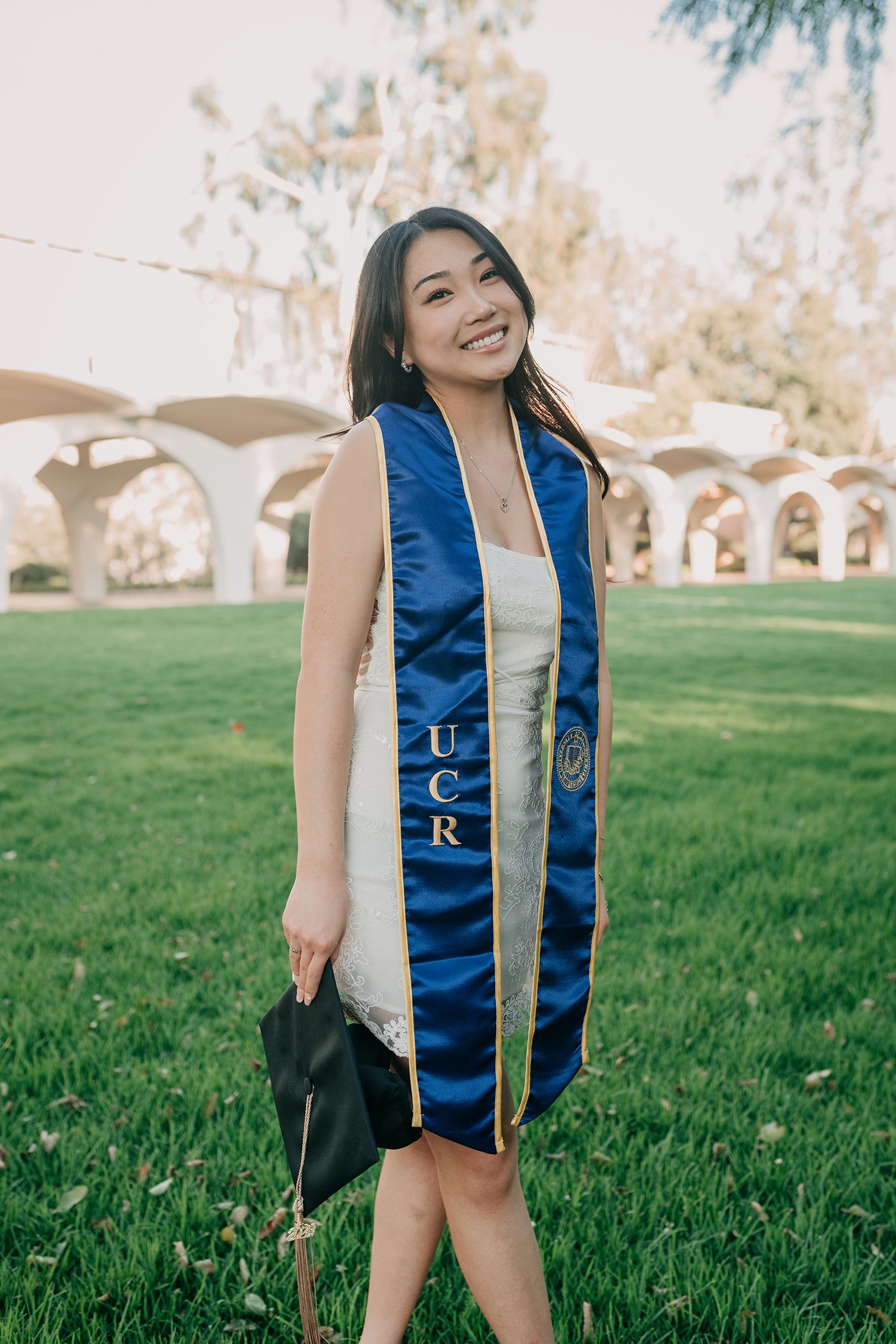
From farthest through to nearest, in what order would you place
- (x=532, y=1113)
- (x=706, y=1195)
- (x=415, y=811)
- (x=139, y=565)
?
(x=139, y=565), (x=706, y=1195), (x=532, y=1113), (x=415, y=811)

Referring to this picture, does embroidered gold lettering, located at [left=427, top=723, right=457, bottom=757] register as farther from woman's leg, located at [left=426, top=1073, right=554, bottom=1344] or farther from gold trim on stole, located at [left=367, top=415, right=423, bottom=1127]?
woman's leg, located at [left=426, top=1073, right=554, bottom=1344]

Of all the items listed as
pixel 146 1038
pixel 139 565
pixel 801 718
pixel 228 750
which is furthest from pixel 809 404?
pixel 146 1038

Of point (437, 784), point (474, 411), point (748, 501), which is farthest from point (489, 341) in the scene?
point (748, 501)

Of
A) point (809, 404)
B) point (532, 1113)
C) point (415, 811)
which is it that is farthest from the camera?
point (809, 404)

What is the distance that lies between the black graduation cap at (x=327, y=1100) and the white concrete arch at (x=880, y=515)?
3017 centimetres

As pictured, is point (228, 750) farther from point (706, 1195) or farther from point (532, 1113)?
point (532, 1113)

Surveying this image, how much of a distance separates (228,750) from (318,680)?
5.30m

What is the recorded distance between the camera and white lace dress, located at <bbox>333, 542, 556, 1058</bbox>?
149 cm

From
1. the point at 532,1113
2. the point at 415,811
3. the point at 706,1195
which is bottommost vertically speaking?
the point at 706,1195

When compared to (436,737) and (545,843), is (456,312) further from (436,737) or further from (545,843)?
(545,843)

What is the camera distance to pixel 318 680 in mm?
1456

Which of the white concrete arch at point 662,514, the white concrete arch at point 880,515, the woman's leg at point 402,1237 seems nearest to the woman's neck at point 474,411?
the woman's leg at point 402,1237

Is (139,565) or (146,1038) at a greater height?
(139,565)

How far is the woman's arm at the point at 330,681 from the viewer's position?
1455 millimetres
